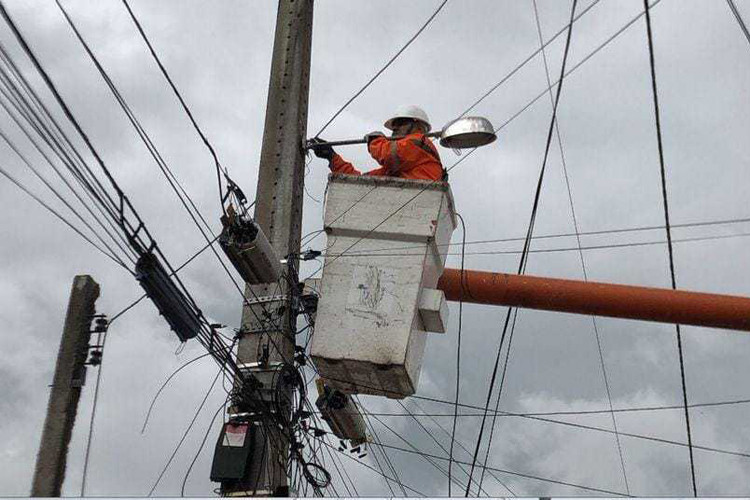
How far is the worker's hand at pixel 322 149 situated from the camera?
9281 mm

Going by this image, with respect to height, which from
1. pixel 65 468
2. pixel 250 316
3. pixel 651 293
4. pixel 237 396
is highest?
pixel 651 293

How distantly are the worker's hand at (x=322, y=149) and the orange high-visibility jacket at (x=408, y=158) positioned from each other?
1.73 feet

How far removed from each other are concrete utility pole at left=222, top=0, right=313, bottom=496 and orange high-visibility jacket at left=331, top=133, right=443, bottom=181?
685 mm

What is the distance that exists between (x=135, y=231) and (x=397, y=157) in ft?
7.92

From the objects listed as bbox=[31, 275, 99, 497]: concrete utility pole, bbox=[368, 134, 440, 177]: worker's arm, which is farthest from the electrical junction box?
bbox=[368, 134, 440, 177]: worker's arm

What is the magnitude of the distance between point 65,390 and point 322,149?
3242mm

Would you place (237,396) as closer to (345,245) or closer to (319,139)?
(345,245)

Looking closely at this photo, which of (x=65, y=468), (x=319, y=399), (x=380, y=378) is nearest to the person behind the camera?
(x=65, y=468)

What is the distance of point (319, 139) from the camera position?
9.39 meters

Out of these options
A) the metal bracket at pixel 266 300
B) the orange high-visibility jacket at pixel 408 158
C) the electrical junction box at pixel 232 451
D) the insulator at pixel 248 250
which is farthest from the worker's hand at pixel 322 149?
the electrical junction box at pixel 232 451

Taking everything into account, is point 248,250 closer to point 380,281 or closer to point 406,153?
point 380,281

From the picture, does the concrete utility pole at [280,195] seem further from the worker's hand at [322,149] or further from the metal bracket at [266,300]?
the worker's hand at [322,149]

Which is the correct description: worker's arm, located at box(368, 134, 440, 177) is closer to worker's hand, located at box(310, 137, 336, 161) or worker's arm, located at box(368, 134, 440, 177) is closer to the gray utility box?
the gray utility box

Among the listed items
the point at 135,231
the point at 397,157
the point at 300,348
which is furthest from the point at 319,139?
the point at 135,231
